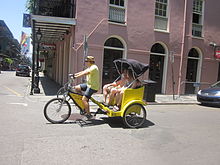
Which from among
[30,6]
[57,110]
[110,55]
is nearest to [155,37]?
[110,55]

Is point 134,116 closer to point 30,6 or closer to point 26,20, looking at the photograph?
point 26,20

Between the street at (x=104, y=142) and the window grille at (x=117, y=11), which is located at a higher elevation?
the window grille at (x=117, y=11)

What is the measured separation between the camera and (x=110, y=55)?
12891 mm

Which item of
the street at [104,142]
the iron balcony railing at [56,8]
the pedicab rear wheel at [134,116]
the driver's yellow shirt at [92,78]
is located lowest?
the street at [104,142]

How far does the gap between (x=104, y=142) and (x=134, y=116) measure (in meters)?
1.70

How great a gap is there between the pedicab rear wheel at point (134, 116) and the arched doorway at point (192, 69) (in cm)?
989

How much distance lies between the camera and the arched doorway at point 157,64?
46.1ft

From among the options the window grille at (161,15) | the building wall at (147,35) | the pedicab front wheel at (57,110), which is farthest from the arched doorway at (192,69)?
the pedicab front wheel at (57,110)

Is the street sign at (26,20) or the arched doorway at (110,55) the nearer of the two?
the arched doorway at (110,55)

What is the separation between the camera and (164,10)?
1414cm

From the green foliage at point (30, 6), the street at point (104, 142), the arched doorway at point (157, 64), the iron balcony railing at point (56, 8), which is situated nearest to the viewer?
the street at point (104, 142)

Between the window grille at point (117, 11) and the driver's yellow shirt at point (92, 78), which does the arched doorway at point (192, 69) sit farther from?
the driver's yellow shirt at point (92, 78)

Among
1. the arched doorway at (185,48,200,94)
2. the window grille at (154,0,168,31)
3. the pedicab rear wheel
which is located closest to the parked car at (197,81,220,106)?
the arched doorway at (185,48,200,94)

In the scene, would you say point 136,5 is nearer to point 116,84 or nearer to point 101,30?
point 101,30
